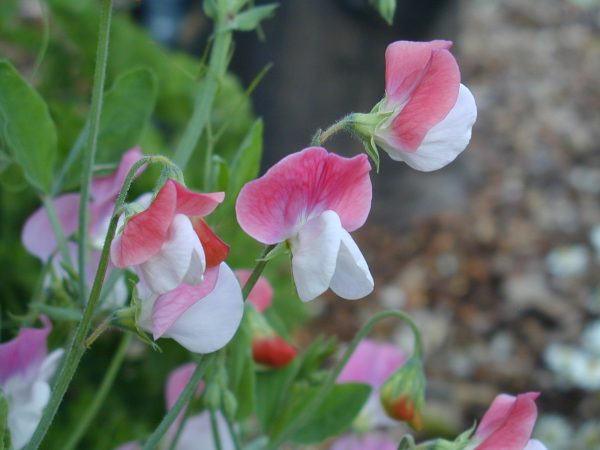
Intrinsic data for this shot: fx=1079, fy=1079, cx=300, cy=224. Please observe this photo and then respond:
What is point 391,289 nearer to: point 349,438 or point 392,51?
point 349,438

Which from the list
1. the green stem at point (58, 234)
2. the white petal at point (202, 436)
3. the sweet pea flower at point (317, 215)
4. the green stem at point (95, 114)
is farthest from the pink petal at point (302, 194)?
the white petal at point (202, 436)

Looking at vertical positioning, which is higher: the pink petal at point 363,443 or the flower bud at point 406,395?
the flower bud at point 406,395

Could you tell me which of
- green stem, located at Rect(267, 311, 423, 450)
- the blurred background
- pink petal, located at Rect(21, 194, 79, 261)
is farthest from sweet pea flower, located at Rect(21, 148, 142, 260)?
the blurred background

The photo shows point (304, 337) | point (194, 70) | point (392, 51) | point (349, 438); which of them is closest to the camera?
point (392, 51)

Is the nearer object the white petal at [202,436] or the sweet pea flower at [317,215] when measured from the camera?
the sweet pea flower at [317,215]

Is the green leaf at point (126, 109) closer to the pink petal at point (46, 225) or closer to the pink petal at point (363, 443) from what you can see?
the pink petal at point (46, 225)

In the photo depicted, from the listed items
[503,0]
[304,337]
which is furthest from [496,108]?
[304,337]
